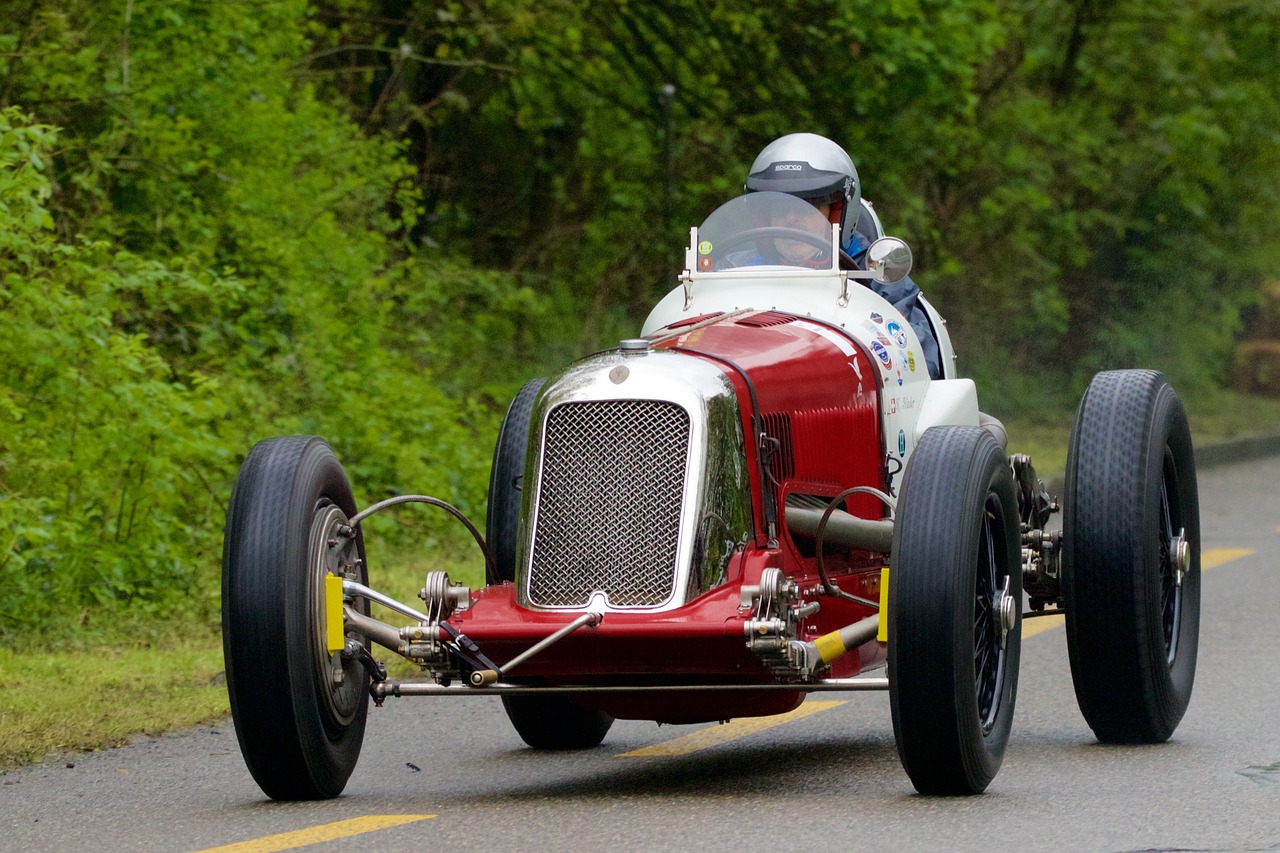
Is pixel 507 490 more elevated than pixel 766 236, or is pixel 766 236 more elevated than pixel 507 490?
pixel 766 236

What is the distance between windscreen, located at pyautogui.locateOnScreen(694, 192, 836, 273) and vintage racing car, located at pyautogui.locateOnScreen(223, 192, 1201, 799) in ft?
2.05

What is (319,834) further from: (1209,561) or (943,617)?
(1209,561)

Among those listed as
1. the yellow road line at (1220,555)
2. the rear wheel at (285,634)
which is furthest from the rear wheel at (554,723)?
the yellow road line at (1220,555)

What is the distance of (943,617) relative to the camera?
18.0 ft

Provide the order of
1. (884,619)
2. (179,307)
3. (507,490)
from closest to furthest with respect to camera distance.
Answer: (884,619) → (507,490) → (179,307)

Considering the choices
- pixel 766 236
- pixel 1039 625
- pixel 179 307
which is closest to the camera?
pixel 766 236

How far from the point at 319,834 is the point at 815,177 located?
3.45 metres

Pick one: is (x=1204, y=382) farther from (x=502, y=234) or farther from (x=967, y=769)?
(x=967, y=769)

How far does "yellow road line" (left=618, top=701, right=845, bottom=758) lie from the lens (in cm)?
698

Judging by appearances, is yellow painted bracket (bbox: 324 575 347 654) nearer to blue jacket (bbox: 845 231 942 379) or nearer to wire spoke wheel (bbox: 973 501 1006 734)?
wire spoke wheel (bbox: 973 501 1006 734)

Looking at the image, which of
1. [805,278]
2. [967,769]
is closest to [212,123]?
[805,278]

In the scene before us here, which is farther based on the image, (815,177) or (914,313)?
(815,177)

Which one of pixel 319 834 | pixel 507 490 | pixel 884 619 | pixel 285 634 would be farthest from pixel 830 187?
pixel 319 834

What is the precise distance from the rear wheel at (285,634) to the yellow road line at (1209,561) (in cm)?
451
